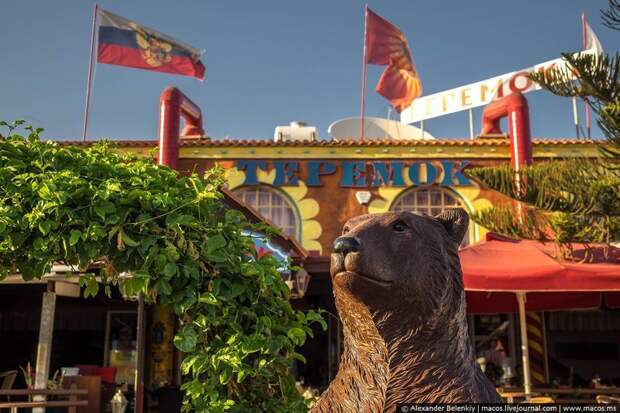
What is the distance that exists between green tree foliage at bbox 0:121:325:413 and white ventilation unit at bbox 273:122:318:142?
10.0m

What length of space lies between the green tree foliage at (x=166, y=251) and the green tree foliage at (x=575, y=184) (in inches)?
192

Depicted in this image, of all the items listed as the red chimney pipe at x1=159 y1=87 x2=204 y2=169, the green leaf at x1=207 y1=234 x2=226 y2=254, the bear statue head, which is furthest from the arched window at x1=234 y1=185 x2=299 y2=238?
the bear statue head

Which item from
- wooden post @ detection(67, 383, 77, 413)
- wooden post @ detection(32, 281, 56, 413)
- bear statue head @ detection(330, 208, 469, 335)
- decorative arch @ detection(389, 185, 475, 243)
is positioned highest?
decorative arch @ detection(389, 185, 475, 243)

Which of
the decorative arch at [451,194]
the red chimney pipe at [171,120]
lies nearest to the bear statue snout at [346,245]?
the red chimney pipe at [171,120]

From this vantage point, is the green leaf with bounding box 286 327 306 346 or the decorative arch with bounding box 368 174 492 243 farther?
the decorative arch with bounding box 368 174 492 243

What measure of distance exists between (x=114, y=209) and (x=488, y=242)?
18.0ft

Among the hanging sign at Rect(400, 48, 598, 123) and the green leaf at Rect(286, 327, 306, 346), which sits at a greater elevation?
the hanging sign at Rect(400, 48, 598, 123)

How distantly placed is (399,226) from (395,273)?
0.79 ft

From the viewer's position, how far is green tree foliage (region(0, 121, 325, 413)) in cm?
304

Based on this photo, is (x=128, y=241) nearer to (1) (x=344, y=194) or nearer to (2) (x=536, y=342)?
(1) (x=344, y=194)

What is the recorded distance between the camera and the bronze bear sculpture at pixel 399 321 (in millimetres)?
2305

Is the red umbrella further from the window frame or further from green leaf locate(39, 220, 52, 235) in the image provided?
the window frame

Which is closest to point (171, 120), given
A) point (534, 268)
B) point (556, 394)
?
point (534, 268)

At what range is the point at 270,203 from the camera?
12258mm
